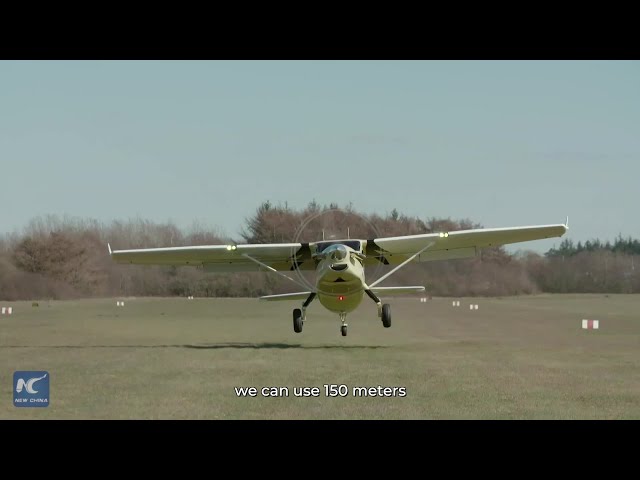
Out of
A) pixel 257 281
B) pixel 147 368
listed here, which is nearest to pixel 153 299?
pixel 257 281

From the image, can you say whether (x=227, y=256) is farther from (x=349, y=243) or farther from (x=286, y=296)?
(x=349, y=243)

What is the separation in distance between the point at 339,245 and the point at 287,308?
17.6 meters

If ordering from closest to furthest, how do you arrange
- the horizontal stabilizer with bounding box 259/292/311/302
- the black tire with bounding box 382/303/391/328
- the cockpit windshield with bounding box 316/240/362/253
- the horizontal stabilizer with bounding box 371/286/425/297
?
the cockpit windshield with bounding box 316/240/362/253 → the black tire with bounding box 382/303/391/328 → the horizontal stabilizer with bounding box 371/286/425/297 → the horizontal stabilizer with bounding box 259/292/311/302

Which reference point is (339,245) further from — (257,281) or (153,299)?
(153,299)

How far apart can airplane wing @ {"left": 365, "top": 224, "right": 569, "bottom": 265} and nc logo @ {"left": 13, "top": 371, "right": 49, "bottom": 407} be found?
40.1 feet

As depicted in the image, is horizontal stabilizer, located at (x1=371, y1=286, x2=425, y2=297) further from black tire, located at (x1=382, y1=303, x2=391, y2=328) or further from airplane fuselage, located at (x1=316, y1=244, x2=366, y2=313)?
Result: airplane fuselage, located at (x1=316, y1=244, x2=366, y2=313)

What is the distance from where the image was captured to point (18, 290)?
44.9 m

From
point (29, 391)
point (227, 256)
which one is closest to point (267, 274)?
point (227, 256)

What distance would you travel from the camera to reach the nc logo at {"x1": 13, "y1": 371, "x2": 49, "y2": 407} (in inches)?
469

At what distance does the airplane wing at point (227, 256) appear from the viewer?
77.5ft

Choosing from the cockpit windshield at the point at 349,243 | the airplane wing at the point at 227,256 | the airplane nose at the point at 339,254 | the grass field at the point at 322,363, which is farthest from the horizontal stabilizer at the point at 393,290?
the airplane nose at the point at 339,254

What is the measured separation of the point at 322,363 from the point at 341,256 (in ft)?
9.93

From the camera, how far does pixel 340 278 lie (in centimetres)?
2106

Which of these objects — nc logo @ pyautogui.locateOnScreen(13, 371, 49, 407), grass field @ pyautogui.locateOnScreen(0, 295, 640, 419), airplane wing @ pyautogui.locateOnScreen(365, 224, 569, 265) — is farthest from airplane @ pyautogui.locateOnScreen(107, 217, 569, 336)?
nc logo @ pyautogui.locateOnScreen(13, 371, 49, 407)
